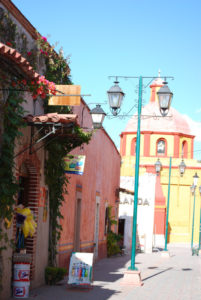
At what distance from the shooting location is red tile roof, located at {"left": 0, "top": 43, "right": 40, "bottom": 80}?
7.50 metres

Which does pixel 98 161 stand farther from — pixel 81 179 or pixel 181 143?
pixel 181 143

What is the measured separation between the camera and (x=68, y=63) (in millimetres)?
15391

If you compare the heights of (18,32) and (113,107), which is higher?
(18,32)

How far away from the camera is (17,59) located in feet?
25.7

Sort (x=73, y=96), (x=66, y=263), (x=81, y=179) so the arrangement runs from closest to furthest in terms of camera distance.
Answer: (x=73, y=96) → (x=66, y=263) → (x=81, y=179)

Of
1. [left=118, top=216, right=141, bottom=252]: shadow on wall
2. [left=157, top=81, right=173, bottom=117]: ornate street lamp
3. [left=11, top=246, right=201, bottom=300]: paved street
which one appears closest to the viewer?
[left=11, top=246, right=201, bottom=300]: paved street

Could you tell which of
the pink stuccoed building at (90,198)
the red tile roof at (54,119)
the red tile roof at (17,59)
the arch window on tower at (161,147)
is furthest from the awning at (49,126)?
the arch window on tower at (161,147)

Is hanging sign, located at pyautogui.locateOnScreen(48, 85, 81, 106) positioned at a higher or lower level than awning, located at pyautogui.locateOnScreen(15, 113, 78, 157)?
higher

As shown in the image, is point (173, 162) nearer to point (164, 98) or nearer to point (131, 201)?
point (131, 201)

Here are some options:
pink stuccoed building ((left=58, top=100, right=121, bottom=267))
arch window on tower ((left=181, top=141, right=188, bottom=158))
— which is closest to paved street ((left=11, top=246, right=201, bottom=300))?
pink stuccoed building ((left=58, top=100, right=121, bottom=267))

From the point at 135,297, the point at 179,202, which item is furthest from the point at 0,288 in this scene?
the point at 179,202

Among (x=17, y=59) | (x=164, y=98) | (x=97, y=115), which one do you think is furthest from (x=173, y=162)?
(x=17, y=59)

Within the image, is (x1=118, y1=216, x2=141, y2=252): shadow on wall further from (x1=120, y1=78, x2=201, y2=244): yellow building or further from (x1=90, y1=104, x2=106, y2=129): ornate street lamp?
(x1=90, y1=104, x2=106, y2=129): ornate street lamp

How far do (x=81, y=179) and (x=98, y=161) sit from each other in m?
4.75
